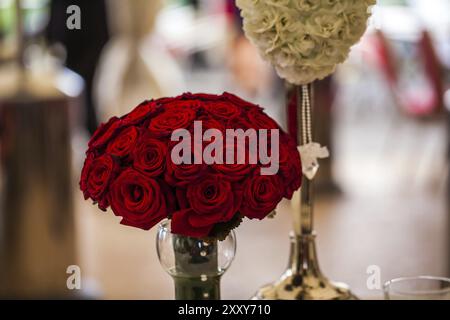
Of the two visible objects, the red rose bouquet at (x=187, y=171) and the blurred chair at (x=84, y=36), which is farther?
the blurred chair at (x=84, y=36)

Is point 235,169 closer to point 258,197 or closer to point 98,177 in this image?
point 258,197

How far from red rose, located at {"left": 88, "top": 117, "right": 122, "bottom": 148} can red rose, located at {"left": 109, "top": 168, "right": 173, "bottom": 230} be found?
0.06 m

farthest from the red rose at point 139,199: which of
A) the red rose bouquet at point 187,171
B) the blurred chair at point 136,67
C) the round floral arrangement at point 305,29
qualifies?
the blurred chair at point 136,67

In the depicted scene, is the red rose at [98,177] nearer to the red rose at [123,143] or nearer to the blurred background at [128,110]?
the red rose at [123,143]

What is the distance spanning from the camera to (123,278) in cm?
421

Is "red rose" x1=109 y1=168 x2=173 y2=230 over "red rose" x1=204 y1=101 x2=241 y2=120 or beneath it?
beneath

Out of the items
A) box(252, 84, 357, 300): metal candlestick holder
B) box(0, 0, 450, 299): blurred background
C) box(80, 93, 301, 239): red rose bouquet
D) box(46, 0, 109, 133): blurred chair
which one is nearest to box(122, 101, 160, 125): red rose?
box(80, 93, 301, 239): red rose bouquet

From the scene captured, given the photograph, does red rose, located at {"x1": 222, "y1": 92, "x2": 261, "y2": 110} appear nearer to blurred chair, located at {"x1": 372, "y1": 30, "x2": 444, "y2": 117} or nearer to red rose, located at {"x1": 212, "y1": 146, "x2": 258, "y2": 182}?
red rose, located at {"x1": 212, "y1": 146, "x2": 258, "y2": 182}

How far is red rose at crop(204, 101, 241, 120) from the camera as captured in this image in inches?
48.5

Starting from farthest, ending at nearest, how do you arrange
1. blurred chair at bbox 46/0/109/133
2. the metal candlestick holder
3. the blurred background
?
blurred chair at bbox 46/0/109/133 → the blurred background → the metal candlestick holder

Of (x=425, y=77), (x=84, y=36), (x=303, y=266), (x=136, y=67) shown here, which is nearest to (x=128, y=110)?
(x=136, y=67)

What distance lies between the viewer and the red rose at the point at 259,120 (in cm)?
124

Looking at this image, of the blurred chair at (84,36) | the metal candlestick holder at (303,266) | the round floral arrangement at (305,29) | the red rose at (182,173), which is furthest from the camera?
the blurred chair at (84,36)

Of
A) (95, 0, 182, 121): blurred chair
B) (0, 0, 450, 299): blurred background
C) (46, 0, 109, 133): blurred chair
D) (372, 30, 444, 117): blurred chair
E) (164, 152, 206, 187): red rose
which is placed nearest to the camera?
(164, 152, 206, 187): red rose
